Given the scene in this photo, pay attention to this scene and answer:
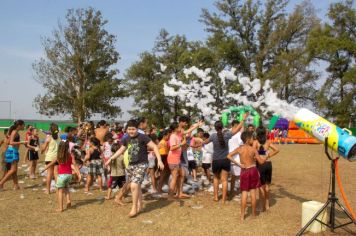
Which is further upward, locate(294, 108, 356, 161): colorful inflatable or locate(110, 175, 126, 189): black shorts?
locate(294, 108, 356, 161): colorful inflatable

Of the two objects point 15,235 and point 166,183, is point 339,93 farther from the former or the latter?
point 15,235

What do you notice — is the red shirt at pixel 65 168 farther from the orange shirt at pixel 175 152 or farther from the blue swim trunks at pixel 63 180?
the orange shirt at pixel 175 152

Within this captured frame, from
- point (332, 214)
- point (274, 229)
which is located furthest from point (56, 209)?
point (332, 214)

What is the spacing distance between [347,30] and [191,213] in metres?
33.0

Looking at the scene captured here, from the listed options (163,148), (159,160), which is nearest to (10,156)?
(163,148)

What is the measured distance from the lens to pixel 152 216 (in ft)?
22.2

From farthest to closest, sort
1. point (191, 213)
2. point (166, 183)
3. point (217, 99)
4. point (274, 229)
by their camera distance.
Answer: point (217, 99), point (166, 183), point (191, 213), point (274, 229)

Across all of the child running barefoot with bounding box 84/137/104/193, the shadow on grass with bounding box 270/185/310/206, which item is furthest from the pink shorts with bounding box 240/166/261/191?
the child running barefoot with bounding box 84/137/104/193

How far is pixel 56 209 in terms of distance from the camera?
714cm

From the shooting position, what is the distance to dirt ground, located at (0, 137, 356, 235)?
5.95 metres

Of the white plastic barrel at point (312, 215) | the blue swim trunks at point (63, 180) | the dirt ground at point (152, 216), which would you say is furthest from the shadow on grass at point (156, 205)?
the white plastic barrel at point (312, 215)

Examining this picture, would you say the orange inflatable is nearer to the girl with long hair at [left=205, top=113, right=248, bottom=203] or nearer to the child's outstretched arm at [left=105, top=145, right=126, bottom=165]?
the girl with long hair at [left=205, top=113, right=248, bottom=203]

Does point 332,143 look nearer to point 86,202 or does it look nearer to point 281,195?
point 281,195

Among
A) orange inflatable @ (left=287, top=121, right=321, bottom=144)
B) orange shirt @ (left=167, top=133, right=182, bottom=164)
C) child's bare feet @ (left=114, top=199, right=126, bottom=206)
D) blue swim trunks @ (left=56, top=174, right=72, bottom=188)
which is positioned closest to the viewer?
blue swim trunks @ (left=56, top=174, right=72, bottom=188)
